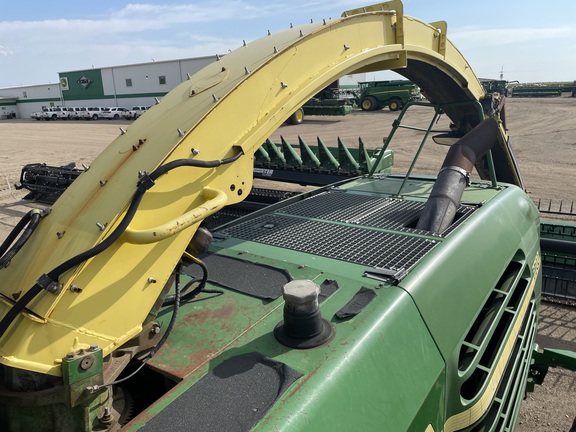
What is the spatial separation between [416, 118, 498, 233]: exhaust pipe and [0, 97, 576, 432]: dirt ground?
5.63 ft

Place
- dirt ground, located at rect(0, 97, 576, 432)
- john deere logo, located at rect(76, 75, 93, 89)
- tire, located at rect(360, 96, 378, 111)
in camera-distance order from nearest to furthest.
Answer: dirt ground, located at rect(0, 97, 576, 432)
tire, located at rect(360, 96, 378, 111)
john deere logo, located at rect(76, 75, 93, 89)

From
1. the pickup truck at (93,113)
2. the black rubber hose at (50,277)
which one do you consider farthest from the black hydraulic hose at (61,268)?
the pickup truck at (93,113)

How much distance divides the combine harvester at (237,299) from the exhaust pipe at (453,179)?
3 centimetres

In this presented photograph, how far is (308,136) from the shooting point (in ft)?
61.4

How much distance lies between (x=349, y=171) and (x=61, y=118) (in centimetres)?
3852

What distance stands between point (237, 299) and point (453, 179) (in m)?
1.82

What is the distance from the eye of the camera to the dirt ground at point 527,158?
3.39m

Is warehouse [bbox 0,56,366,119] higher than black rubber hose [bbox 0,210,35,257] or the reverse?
higher

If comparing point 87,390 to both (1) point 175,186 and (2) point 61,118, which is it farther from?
(2) point 61,118

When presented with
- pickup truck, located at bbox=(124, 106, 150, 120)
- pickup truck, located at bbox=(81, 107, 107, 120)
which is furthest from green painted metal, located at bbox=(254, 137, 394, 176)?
pickup truck, located at bbox=(81, 107, 107, 120)

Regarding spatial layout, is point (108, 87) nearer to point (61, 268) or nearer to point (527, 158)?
point (527, 158)

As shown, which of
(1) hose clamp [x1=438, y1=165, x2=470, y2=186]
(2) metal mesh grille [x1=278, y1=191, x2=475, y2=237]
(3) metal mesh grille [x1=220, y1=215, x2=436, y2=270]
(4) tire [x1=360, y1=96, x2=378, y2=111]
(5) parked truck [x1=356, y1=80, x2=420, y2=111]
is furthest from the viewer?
(4) tire [x1=360, y1=96, x2=378, y2=111]

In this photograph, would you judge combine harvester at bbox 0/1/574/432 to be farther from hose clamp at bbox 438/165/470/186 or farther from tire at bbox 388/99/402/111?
tire at bbox 388/99/402/111

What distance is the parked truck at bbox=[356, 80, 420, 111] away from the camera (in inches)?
1088
